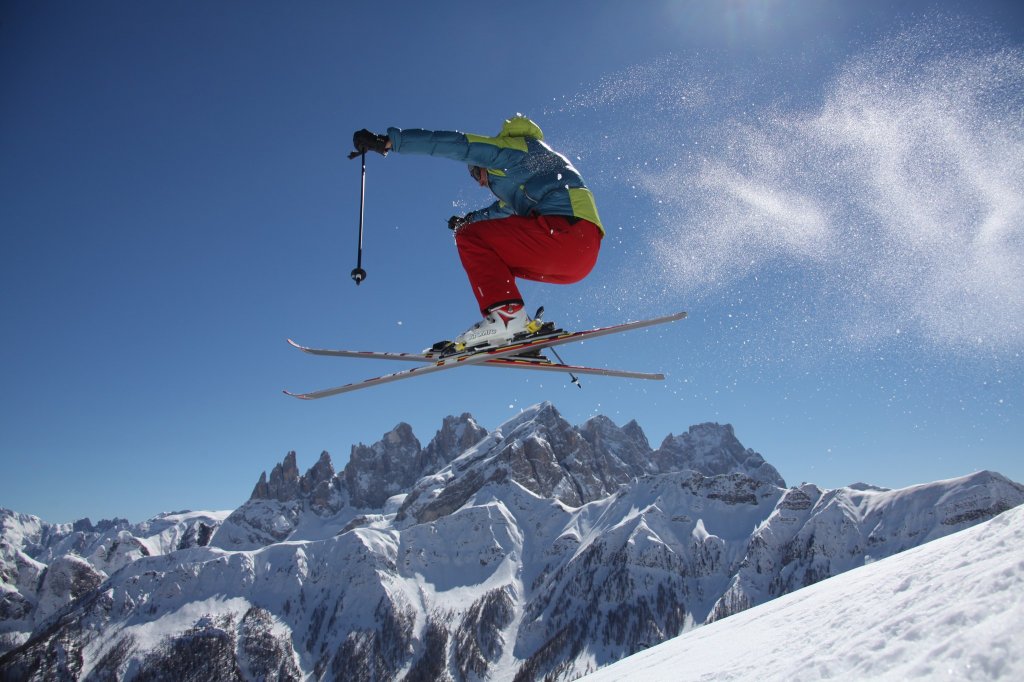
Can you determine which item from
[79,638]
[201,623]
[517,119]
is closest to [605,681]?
[517,119]

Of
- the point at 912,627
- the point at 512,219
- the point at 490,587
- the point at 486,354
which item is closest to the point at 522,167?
the point at 512,219

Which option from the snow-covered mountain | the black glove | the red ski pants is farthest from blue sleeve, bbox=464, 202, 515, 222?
the snow-covered mountain

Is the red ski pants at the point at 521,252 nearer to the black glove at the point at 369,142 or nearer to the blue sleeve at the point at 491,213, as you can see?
the blue sleeve at the point at 491,213

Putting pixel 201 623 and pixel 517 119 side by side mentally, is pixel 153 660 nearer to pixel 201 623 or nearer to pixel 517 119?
pixel 201 623

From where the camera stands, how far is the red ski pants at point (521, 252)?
7.64 m

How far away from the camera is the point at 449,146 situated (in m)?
7.11

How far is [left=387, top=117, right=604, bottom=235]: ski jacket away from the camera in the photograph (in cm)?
714

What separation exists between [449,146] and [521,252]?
164 centimetres

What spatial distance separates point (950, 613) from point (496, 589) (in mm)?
164485

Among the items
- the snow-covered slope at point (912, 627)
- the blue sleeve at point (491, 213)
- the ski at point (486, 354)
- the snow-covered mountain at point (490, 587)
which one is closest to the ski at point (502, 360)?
the ski at point (486, 354)

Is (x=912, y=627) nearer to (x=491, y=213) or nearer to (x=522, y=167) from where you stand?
(x=522, y=167)

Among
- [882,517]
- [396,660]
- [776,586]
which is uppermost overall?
[882,517]

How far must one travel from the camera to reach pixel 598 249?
7.98m

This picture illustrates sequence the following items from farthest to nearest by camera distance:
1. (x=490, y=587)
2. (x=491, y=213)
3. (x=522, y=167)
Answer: (x=490, y=587) → (x=491, y=213) → (x=522, y=167)
